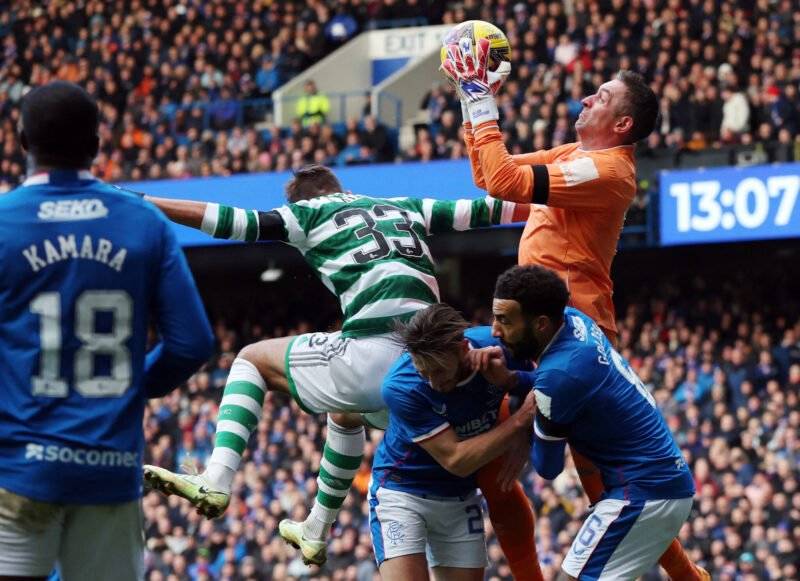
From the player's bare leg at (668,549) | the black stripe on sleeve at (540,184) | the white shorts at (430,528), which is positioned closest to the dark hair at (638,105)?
the black stripe on sleeve at (540,184)

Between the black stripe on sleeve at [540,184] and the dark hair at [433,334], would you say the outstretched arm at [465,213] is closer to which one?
the black stripe on sleeve at [540,184]

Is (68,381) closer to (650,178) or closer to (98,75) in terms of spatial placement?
(650,178)

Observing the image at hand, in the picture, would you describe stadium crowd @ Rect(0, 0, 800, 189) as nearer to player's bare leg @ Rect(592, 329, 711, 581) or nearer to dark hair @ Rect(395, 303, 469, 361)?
player's bare leg @ Rect(592, 329, 711, 581)

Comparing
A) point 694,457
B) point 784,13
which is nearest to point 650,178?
point 784,13

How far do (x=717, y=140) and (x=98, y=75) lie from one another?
10.9m

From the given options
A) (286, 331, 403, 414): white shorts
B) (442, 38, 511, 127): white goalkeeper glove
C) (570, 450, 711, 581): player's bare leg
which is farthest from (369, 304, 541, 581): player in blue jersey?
(442, 38, 511, 127): white goalkeeper glove

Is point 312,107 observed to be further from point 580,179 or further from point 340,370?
point 580,179

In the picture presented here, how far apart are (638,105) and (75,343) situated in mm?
3458

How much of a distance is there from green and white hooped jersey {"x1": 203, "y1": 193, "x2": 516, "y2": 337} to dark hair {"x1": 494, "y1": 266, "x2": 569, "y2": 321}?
1084 millimetres

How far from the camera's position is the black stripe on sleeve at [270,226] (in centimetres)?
742

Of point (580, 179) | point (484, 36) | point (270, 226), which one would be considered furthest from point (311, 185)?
point (580, 179)

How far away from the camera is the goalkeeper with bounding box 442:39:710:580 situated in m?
7.08

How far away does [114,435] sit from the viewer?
15.9ft

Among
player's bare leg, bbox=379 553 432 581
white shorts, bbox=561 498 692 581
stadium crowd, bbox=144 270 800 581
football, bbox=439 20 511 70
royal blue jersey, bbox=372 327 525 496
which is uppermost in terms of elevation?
football, bbox=439 20 511 70
